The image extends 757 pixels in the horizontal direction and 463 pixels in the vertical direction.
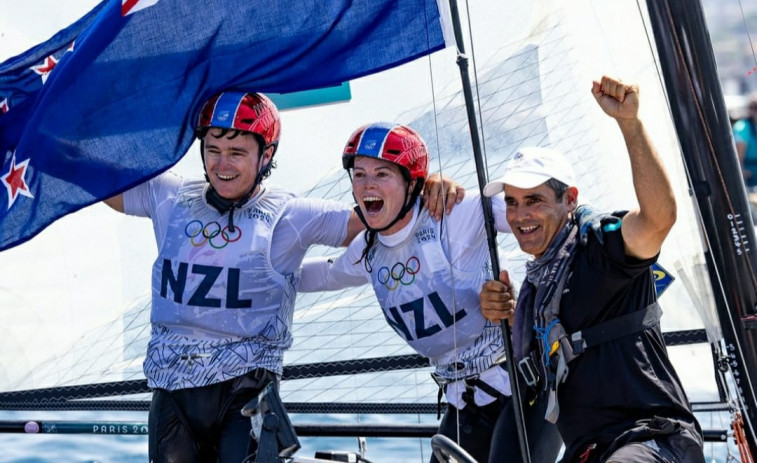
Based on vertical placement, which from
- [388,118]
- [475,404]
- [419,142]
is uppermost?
[388,118]

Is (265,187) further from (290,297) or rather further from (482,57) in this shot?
(482,57)

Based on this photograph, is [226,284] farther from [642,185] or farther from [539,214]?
[642,185]

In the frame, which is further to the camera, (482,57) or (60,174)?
(482,57)

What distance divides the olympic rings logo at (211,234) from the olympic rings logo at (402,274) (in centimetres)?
64

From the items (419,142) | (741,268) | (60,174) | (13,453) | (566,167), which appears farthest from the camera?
(13,453)

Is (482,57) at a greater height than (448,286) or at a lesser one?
greater

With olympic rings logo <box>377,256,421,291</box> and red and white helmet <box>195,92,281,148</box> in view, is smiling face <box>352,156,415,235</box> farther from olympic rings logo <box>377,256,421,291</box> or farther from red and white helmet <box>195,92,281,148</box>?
red and white helmet <box>195,92,281,148</box>

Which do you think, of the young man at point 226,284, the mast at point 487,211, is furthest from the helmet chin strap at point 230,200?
the mast at point 487,211

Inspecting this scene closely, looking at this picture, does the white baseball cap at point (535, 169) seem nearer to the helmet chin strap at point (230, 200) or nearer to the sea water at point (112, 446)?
the helmet chin strap at point (230, 200)

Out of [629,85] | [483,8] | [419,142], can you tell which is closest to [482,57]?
[483,8]

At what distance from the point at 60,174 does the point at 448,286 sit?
1760mm

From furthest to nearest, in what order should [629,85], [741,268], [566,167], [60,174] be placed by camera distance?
1. [60,174]
2. [741,268]
3. [566,167]
4. [629,85]

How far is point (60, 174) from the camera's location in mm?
4977

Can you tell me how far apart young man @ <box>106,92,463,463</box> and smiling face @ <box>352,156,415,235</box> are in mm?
144
